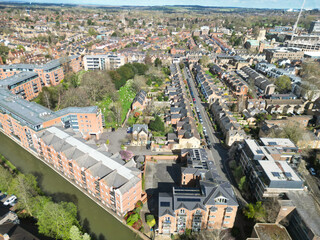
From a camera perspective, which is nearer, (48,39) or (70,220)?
(70,220)

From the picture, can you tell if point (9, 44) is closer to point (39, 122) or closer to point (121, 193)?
point (39, 122)

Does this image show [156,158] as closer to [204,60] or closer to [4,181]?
[4,181]

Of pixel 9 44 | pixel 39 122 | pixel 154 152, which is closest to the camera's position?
pixel 39 122

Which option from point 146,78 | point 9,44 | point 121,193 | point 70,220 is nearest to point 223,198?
point 121,193

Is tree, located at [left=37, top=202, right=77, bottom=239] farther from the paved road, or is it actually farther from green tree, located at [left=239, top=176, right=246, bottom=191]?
the paved road

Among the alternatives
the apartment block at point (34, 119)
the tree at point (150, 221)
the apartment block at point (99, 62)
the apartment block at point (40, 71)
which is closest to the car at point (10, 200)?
the apartment block at point (34, 119)

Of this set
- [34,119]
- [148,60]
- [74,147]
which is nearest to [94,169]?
[74,147]
